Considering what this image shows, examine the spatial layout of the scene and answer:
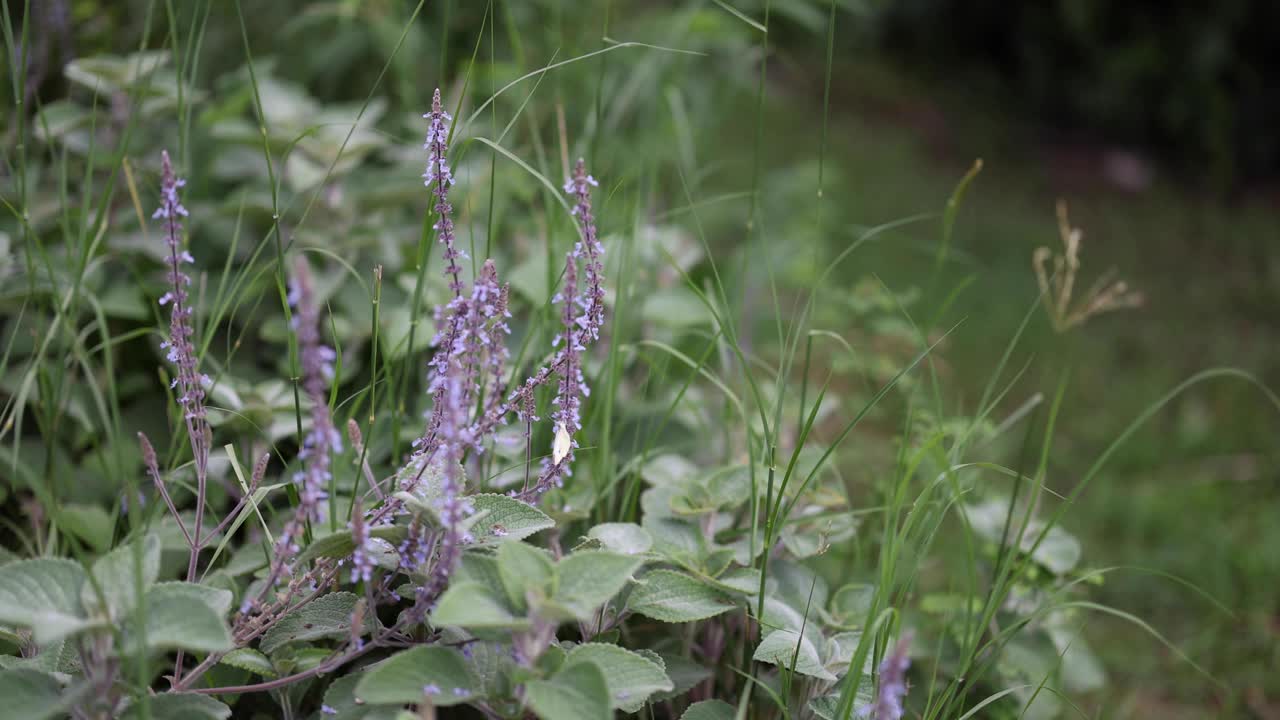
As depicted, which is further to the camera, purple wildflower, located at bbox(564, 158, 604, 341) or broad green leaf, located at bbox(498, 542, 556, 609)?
purple wildflower, located at bbox(564, 158, 604, 341)

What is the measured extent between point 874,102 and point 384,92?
4.03m

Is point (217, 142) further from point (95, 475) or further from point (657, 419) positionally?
point (657, 419)

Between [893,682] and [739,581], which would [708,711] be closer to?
[739,581]

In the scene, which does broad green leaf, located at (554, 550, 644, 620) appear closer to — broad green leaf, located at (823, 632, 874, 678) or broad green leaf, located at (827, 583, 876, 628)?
broad green leaf, located at (823, 632, 874, 678)

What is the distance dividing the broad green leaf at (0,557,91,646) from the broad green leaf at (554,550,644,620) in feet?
1.29

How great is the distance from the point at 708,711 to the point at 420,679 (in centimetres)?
32

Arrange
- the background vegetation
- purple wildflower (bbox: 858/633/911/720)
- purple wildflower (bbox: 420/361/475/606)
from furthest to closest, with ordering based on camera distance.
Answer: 1. the background vegetation
2. purple wildflower (bbox: 420/361/475/606)
3. purple wildflower (bbox: 858/633/911/720)

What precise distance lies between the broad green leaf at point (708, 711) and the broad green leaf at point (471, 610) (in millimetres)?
252

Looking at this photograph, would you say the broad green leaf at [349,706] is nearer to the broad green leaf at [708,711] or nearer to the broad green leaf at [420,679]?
the broad green leaf at [420,679]

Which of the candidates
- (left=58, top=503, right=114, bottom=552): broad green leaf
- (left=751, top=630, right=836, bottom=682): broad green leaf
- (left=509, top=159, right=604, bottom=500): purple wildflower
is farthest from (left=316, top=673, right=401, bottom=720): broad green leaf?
(left=58, top=503, right=114, bottom=552): broad green leaf

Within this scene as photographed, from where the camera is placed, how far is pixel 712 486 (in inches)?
51.3

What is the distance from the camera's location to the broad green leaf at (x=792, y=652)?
103 centimetres

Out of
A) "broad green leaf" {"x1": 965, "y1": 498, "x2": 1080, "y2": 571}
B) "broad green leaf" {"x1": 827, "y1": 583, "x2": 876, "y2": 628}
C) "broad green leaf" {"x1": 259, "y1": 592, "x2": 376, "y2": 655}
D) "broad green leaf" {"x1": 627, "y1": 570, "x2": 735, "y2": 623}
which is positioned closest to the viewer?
"broad green leaf" {"x1": 259, "y1": 592, "x2": 376, "y2": 655}

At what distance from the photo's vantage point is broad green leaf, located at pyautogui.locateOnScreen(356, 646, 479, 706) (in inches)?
33.0
